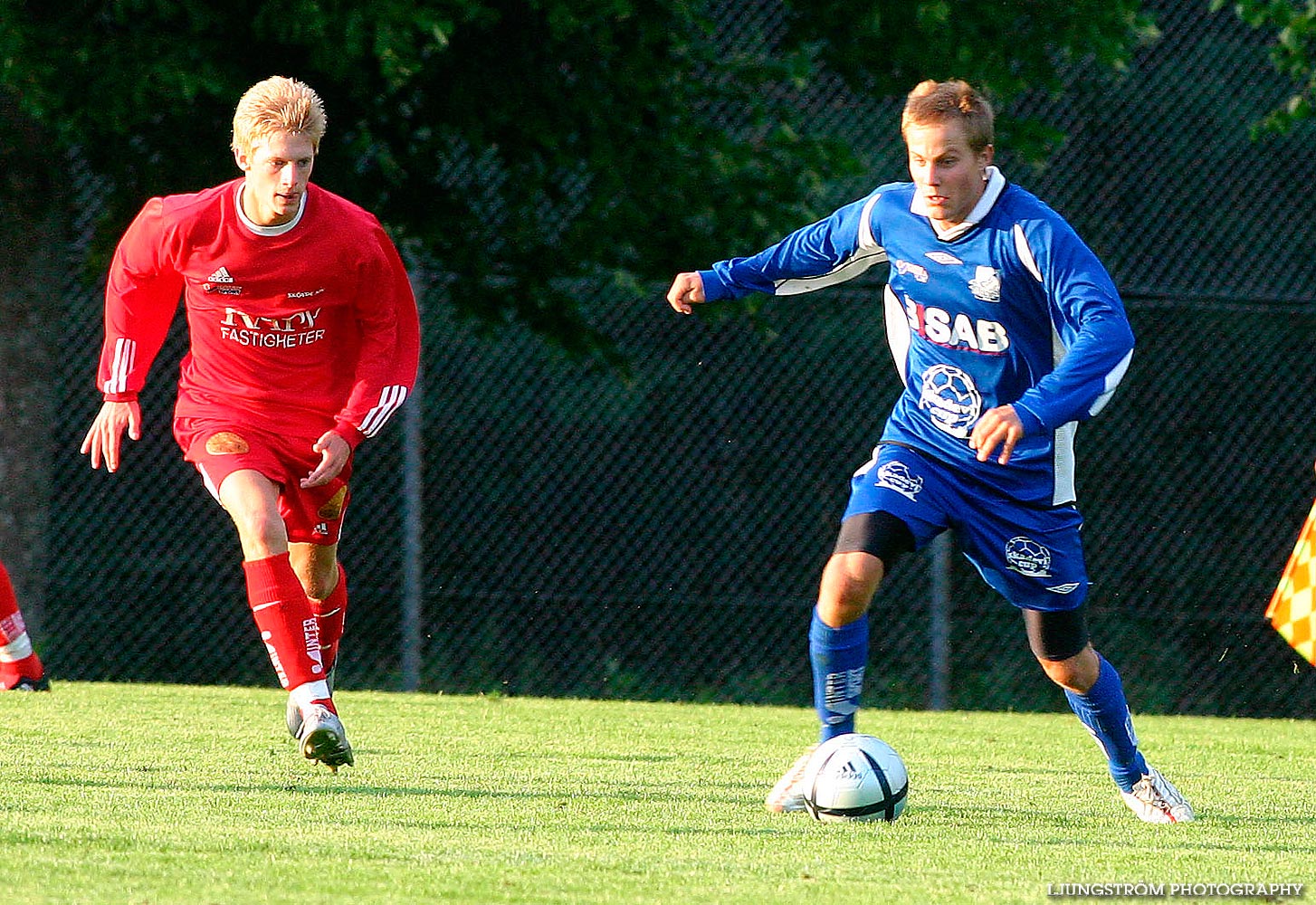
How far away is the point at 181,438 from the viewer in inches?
213

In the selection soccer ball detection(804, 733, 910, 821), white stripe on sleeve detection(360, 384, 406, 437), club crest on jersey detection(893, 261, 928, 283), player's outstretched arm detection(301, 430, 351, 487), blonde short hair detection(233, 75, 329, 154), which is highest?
club crest on jersey detection(893, 261, 928, 283)

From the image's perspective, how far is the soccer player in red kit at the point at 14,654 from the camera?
7.19 meters

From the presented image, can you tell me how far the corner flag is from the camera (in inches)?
187

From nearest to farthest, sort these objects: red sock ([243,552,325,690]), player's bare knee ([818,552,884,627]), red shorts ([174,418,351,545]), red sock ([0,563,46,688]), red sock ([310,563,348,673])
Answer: player's bare knee ([818,552,884,627]) → red sock ([243,552,325,690]) → red shorts ([174,418,351,545]) → red sock ([310,563,348,673]) → red sock ([0,563,46,688])

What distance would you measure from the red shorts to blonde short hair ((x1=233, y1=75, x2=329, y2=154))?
0.82m

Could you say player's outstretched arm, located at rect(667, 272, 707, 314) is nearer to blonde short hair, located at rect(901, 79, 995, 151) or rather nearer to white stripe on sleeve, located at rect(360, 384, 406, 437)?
blonde short hair, located at rect(901, 79, 995, 151)

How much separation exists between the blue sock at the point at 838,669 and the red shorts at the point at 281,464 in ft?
5.27

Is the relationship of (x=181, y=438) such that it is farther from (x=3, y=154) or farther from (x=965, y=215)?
(x=3, y=154)

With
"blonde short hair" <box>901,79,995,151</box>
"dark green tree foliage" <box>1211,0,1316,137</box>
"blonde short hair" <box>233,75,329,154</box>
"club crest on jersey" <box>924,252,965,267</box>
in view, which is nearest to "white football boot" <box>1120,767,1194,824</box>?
"club crest on jersey" <box>924,252,965,267</box>

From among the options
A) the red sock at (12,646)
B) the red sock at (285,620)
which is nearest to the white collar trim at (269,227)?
the red sock at (285,620)

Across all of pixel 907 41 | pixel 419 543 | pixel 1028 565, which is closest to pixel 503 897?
pixel 1028 565

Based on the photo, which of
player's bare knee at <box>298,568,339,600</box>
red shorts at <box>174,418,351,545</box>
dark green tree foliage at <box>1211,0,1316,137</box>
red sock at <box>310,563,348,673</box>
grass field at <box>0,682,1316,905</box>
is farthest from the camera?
dark green tree foliage at <box>1211,0,1316,137</box>

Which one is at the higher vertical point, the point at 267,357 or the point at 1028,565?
the point at 1028,565

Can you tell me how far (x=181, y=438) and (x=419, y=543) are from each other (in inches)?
174
